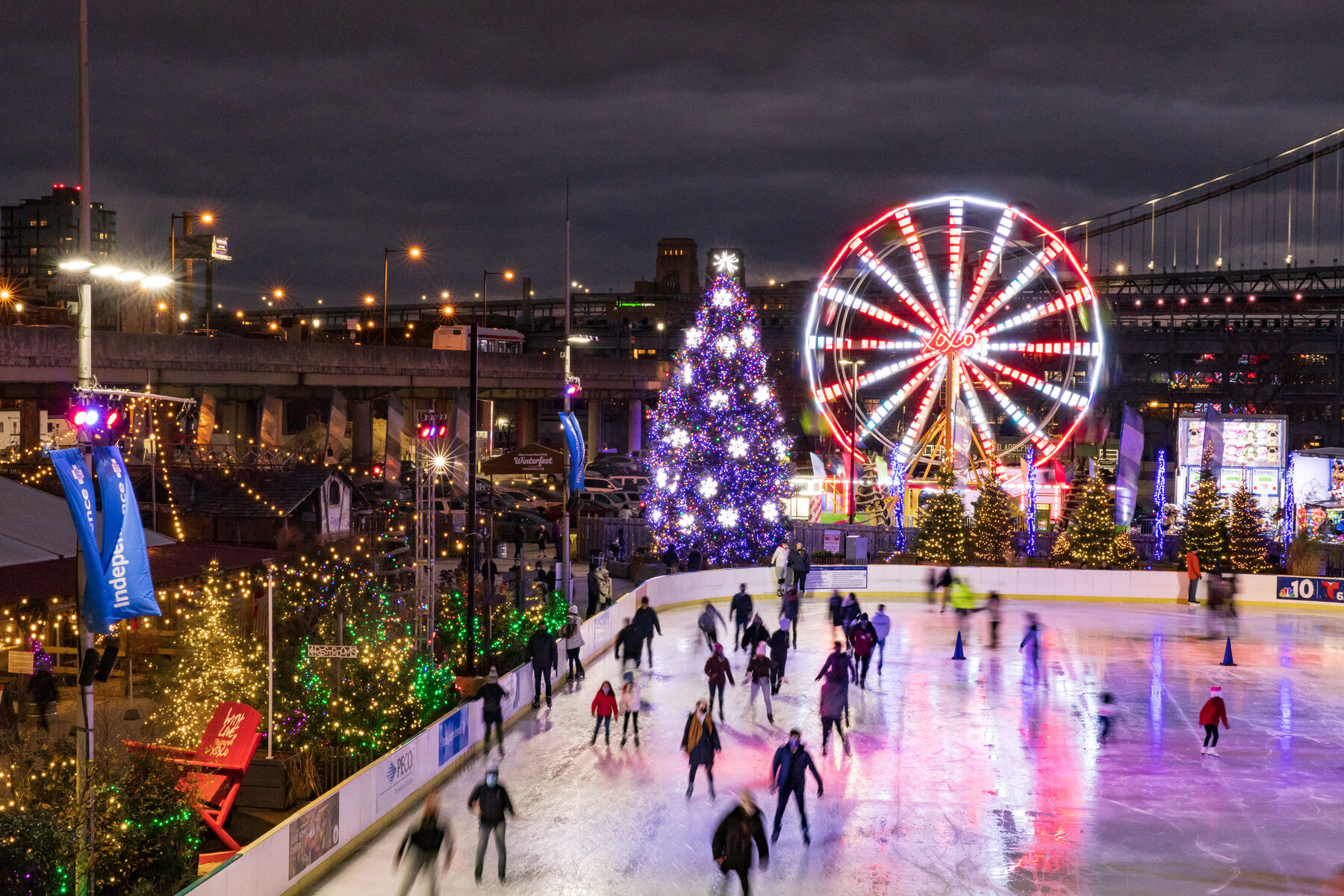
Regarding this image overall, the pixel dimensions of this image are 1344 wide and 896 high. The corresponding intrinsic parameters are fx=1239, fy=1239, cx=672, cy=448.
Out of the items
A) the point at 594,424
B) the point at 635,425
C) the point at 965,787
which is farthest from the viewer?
the point at 635,425

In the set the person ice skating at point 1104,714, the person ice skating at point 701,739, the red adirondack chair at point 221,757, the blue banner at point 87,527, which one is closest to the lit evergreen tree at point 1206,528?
the person ice skating at point 1104,714

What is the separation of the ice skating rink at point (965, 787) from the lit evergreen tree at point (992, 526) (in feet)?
40.2

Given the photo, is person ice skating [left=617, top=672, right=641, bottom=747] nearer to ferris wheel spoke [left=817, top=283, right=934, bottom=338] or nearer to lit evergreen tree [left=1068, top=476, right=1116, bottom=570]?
lit evergreen tree [left=1068, top=476, right=1116, bottom=570]

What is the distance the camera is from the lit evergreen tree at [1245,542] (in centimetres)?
3684

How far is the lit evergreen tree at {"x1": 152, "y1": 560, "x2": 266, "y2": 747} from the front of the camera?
16.3 meters

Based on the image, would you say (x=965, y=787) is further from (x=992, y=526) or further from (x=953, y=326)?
(x=953, y=326)

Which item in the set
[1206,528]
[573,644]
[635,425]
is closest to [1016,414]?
[1206,528]

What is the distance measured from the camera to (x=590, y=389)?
258 ft

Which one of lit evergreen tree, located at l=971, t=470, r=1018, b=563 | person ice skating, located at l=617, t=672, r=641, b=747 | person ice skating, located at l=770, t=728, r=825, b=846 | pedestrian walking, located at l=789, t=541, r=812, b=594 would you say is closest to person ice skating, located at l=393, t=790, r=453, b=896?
person ice skating, located at l=770, t=728, r=825, b=846

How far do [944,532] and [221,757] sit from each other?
27.5 m

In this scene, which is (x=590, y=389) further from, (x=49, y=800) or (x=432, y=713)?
(x=49, y=800)

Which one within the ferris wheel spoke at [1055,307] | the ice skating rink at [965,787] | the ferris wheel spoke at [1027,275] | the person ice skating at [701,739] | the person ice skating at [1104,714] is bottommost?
the ice skating rink at [965,787]

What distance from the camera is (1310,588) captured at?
3412 centimetres

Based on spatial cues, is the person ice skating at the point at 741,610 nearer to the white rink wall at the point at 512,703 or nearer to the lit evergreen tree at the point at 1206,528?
the white rink wall at the point at 512,703
